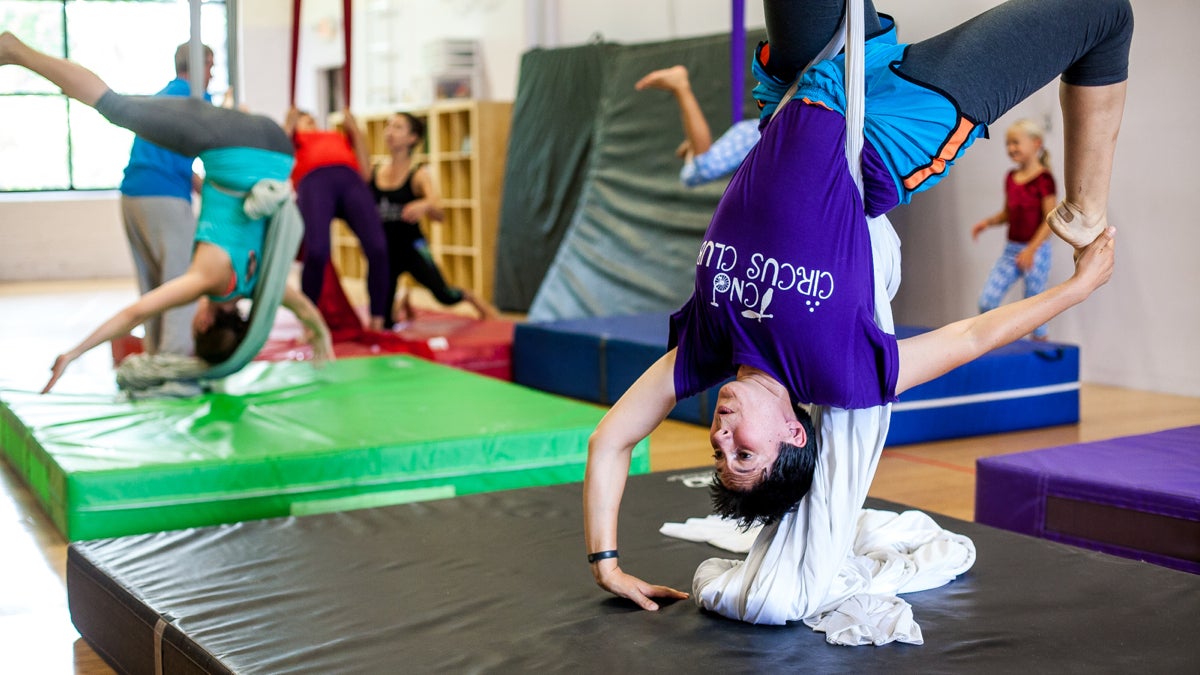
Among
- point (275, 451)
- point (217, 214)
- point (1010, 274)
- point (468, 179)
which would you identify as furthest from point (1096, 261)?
point (468, 179)

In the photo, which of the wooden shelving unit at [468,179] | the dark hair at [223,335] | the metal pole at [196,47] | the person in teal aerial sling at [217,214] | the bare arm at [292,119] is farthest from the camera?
the wooden shelving unit at [468,179]

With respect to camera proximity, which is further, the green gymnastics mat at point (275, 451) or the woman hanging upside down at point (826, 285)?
the green gymnastics mat at point (275, 451)

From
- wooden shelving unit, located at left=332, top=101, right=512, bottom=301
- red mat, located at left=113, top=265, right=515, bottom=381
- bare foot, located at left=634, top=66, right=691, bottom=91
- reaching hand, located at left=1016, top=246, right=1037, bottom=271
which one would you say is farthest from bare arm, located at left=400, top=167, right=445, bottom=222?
reaching hand, located at left=1016, top=246, right=1037, bottom=271

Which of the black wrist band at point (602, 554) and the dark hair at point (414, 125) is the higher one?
the dark hair at point (414, 125)

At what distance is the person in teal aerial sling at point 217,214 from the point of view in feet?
13.0

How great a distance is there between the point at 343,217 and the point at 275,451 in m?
3.35

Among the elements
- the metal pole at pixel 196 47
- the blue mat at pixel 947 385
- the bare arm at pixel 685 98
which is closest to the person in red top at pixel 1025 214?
the blue mat at pixel 947 385

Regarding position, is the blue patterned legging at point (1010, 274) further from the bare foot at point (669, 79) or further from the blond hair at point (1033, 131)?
the bare foot at point (669, 79)

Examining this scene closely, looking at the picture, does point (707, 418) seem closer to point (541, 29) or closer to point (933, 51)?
point (933, 51)

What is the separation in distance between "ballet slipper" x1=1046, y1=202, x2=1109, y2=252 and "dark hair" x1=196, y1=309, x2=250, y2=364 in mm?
2929

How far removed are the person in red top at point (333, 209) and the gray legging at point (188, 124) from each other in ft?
7.40

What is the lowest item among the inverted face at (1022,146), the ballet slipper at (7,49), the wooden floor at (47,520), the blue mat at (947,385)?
the wooden floor at (47,520)

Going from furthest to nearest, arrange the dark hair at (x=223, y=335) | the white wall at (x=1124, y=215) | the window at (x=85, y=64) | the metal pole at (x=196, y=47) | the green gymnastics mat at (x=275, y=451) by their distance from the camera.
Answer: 1. the window at (x=85, y=64)
2. the white wall at (x=1124, y=215)
3. the dark hair at (x=223, y=335)
4. the metal pole at (x=196, y=47)
5. the green gymnastics mat at (x=275, y=451)

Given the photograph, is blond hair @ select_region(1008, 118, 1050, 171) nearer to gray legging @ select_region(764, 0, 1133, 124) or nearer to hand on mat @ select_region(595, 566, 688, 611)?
gray legging @ select_region(764, 0, 1133, 124)
